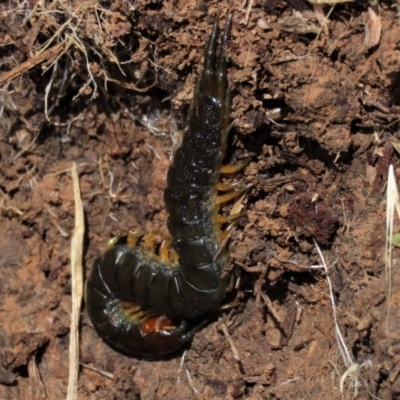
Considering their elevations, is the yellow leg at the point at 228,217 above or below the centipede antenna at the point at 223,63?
below

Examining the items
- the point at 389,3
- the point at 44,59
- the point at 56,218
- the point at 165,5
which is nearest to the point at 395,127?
the point at 389,3

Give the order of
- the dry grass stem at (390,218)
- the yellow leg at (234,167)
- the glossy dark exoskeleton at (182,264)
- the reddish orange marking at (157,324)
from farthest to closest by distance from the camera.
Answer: the reddish orange marking at (157,324) → the yellow leg at (234,167) → the glossy dark exoskeleton at (182,264) → the dry grass stem at (390,218)

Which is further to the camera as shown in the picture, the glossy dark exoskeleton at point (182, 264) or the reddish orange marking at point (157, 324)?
the reddish orange marking at point (157, 324)

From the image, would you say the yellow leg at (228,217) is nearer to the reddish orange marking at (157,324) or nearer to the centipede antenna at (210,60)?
the centipede antenna at (210,60)

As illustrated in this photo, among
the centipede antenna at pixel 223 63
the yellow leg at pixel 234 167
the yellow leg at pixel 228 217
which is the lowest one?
the yellow leg at pixel 228 217

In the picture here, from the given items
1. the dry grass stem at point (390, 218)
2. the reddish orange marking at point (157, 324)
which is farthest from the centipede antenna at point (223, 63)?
the reddish orange marking at point (157, 324)

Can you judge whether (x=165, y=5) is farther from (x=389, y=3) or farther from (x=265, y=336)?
(x=265, y=336)

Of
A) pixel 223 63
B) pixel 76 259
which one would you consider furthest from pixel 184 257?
pixel 223 63
